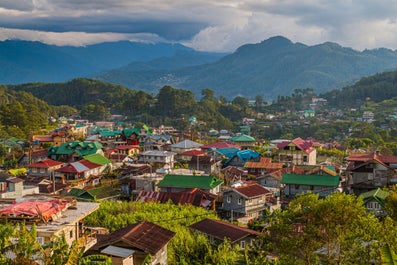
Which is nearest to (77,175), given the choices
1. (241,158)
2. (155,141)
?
(241,158)

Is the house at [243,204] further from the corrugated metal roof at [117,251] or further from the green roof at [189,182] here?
the corrugated metal roof at [117,251]

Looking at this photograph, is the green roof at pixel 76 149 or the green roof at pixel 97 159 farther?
the green roof at pixel 76 149

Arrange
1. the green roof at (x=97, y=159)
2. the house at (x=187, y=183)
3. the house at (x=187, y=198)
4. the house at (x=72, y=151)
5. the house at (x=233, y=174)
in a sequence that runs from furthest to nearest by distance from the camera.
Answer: the house at (x=72, y=151) → the green roof at (x=97, y=159) → the house at (x=233, y=174) → the house at (x=187, y=183) → the house at (x=187, y=198)

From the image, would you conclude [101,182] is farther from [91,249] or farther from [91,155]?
[91,249]

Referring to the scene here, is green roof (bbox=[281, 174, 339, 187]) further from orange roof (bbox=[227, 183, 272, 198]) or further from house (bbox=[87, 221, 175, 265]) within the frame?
house (bbox=[87, 221, 175, 265])

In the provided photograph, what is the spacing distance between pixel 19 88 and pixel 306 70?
132418 mm

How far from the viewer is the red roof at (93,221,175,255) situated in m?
9.63

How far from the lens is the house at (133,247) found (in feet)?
30.3

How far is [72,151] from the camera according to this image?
3347 cm

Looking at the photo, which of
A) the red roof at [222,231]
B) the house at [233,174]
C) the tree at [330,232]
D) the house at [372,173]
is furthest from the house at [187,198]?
the tree at [330,232]

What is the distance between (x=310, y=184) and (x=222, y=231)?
366 inches

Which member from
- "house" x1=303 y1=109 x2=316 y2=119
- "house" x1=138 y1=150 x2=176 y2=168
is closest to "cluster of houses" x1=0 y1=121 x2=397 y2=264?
"house" x1=138 y1=150 x2=176 y2=168

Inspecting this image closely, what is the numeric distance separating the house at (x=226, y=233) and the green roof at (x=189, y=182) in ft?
22.7

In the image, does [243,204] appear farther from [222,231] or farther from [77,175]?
[77,175]
